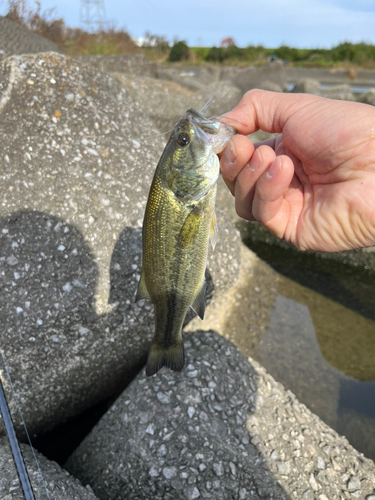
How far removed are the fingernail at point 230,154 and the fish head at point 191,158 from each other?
0.75ft

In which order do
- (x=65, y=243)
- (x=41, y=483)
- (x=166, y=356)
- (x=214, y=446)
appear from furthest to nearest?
(x=65, y=243)
(x=214, y=446)
(x=166, y=356)
(x=41, y=483)

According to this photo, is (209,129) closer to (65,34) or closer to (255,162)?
(255,162)

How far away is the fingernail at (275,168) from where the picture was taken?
203 centimetres

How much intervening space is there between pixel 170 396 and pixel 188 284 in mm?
1091

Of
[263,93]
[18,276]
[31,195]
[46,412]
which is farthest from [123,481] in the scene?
[263,93]

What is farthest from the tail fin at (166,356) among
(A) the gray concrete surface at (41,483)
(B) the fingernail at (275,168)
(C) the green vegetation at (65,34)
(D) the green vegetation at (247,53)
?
(D) the green vegetation at (247,53)

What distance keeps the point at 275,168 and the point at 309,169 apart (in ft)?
1.86

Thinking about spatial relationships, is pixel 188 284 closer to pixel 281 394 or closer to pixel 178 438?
pixel 178 438

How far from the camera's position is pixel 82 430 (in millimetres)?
3201

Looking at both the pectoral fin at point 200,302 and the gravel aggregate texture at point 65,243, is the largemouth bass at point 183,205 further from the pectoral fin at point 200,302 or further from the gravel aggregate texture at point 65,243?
the gravel aggregate texture at point 65,243

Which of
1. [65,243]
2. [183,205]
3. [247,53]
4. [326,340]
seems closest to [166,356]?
[183,205]

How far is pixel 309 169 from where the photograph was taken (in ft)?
8.14

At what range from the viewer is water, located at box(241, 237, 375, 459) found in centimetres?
339

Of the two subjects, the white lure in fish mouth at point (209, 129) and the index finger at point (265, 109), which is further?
the index finger at point (265, 109)
